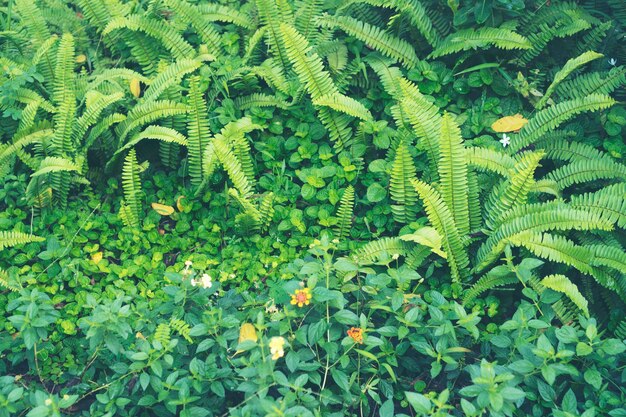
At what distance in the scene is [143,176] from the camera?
5371mm

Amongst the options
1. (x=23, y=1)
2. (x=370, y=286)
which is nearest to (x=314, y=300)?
(x=370, y=286)

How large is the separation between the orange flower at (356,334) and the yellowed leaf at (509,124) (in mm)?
2256

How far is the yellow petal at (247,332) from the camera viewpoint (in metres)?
4.10

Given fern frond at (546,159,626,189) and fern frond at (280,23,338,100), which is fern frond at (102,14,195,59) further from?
fern frond at (546,159,626,189)

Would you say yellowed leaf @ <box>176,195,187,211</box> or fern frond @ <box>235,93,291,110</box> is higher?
fern frond @ <box>235,93,291,110</box>

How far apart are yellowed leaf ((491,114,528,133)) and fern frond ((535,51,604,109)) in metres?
0.17

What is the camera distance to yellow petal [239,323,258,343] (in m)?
4.10

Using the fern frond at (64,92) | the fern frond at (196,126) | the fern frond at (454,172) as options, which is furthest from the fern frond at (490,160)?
the fern frond at (64,92)

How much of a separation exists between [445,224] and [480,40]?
1.71 meters

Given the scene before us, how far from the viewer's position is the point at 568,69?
198 inches

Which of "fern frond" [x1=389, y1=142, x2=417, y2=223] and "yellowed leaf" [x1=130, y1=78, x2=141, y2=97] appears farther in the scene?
"yellowed leaf" [x1=130, y1=78, x2=141, y2=97]

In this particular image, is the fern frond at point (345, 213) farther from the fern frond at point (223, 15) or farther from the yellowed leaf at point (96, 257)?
the fern frond at point (223, 15)

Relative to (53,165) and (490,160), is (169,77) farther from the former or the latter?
(490,160)

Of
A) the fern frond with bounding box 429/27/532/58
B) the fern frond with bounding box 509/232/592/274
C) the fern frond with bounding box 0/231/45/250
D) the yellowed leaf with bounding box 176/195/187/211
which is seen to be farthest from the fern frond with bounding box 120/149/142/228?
the fern frond with bounding box 509/232/592/274
